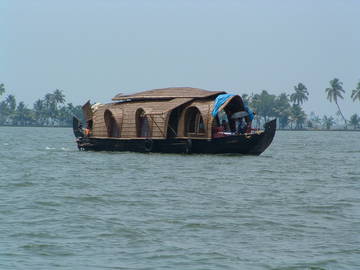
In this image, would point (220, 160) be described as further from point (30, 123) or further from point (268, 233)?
point (30, 123)

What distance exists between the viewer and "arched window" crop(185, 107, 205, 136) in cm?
3046

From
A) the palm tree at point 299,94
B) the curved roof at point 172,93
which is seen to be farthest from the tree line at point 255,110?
the curved roof at point 172,93

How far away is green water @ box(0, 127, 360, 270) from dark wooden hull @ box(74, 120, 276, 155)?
186 inches

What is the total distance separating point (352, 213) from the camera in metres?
14.5

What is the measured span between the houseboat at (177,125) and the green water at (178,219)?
5.14m

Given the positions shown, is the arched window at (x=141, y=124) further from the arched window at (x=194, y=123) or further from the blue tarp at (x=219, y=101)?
the blue tarp at (x=219, y=101)

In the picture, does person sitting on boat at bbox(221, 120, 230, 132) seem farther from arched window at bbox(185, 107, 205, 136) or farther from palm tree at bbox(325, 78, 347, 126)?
palm tree at bbox(325, 78, 347, 126)

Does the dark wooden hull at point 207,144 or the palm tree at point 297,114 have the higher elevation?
the palm tree at point 297,114

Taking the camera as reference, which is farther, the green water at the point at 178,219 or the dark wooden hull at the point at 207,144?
the dark wooden hull at the point at 207,144

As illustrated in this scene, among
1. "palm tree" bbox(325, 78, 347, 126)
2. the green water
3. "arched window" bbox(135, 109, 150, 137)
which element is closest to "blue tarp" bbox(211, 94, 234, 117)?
"arched window" bbox(135, 109, 150, 137)

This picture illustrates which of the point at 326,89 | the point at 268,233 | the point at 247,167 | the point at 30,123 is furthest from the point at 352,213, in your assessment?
the point at 30,123

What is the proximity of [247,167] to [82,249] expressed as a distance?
15212mm

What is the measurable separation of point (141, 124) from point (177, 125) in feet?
5.77

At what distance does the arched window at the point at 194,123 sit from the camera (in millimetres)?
30459
